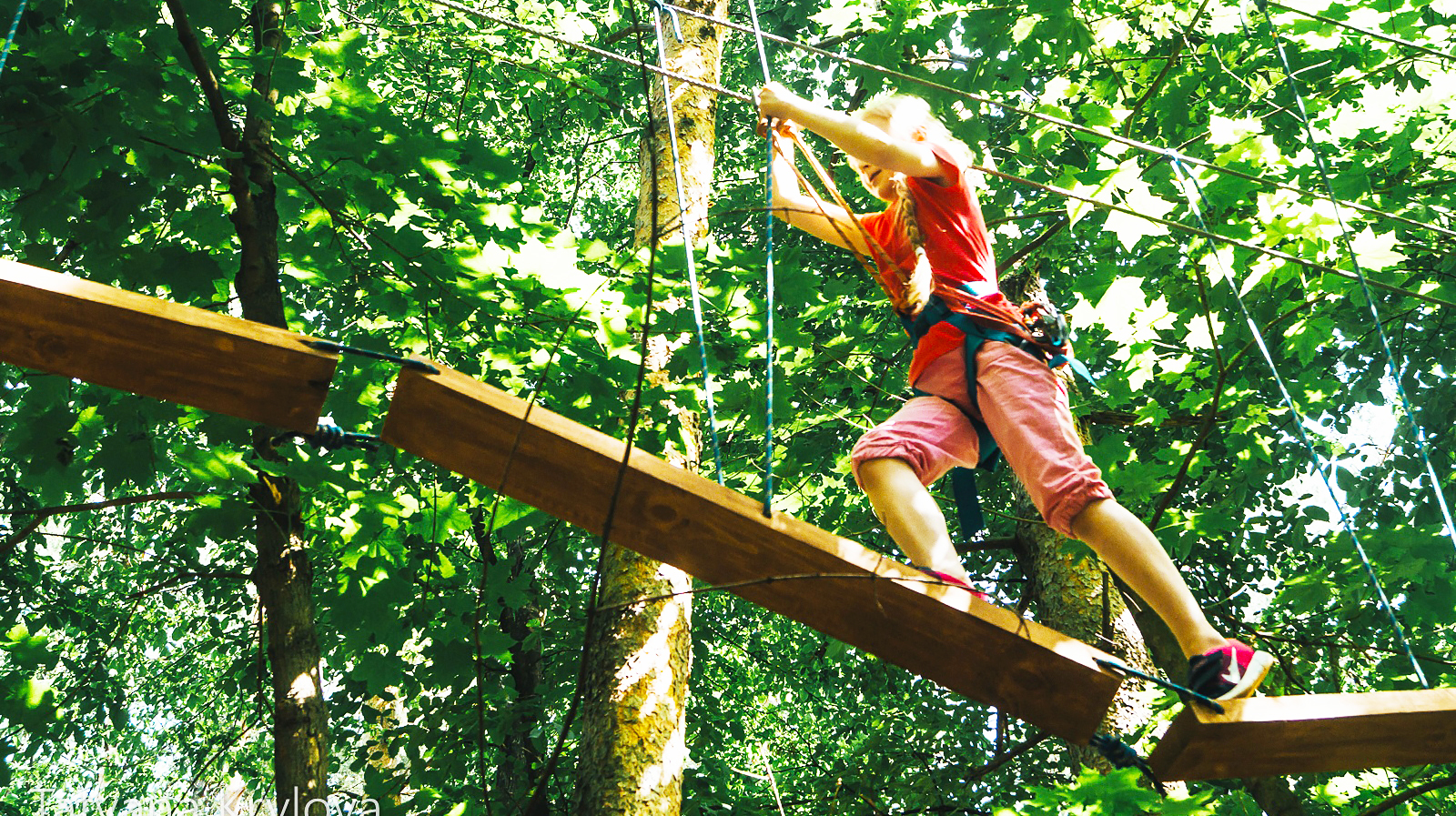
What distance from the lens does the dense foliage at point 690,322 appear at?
3014 millimetres

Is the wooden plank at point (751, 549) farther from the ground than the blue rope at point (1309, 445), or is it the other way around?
the blue rope at point (1309, 445)

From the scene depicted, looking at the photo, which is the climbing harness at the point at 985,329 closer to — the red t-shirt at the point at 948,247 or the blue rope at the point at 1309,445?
the red t-shirt at the point at 948,247

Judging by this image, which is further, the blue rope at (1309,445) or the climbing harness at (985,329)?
the climbing harness at (985,329)

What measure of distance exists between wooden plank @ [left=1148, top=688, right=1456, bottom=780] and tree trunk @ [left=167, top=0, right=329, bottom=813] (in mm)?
2329

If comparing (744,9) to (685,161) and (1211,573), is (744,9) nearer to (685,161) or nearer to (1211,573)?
(685,161)

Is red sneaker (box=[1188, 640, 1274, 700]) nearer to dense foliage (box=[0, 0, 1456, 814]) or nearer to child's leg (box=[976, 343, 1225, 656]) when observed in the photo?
child's leg (box=[976, 343, 1225, 656])

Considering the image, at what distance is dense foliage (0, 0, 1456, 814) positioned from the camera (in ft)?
9.89

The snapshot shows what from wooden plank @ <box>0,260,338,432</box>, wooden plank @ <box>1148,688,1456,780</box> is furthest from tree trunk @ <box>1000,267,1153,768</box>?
A: wooden plank @ <box>0,260,338,432</box>

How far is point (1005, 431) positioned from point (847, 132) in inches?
28.9

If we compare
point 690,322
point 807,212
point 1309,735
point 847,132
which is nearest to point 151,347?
point 847,132

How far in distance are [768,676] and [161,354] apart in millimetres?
6232

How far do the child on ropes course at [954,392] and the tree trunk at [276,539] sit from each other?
1679 millimetres

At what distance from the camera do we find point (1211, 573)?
6719 mm

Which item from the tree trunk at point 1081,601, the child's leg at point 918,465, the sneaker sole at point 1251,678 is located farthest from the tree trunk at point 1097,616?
the sneaker sole at point 1251,678
